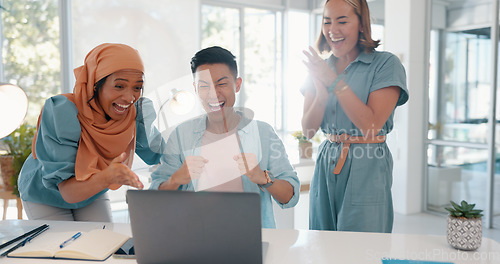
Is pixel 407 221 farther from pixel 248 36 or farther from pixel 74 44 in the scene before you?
pixel 74 44

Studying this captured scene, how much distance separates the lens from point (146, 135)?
184cm

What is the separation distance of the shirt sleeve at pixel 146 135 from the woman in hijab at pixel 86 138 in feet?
0.04

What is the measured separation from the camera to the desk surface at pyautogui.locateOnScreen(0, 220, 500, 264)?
3.63 feet

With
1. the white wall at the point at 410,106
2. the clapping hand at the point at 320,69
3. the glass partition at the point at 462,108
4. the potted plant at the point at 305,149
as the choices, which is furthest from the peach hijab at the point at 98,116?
the glass partition at the point at 462,108

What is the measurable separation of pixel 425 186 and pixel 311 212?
3183 millimetres

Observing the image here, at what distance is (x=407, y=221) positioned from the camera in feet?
13.6

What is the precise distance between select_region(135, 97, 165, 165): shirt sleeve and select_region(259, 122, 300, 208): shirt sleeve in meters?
0.48

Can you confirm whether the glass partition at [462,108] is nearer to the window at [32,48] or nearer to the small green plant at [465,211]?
the small green plant at [465,211]

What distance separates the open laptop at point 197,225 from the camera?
977mm

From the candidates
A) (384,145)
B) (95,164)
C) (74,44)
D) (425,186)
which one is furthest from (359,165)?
(74,44)

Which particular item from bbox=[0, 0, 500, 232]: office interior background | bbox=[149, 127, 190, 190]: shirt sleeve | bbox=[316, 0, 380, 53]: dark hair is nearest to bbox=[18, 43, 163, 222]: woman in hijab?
bbox=[149, 127, 190, 190]: shirt sleeve

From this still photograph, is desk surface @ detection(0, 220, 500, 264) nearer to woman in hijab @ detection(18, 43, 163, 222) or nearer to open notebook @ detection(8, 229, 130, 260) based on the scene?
open notebook @ detection(8, 229, 130, 260)

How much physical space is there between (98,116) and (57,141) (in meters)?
0.20

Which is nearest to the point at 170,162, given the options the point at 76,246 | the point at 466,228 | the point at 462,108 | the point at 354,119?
the point at 76,246
